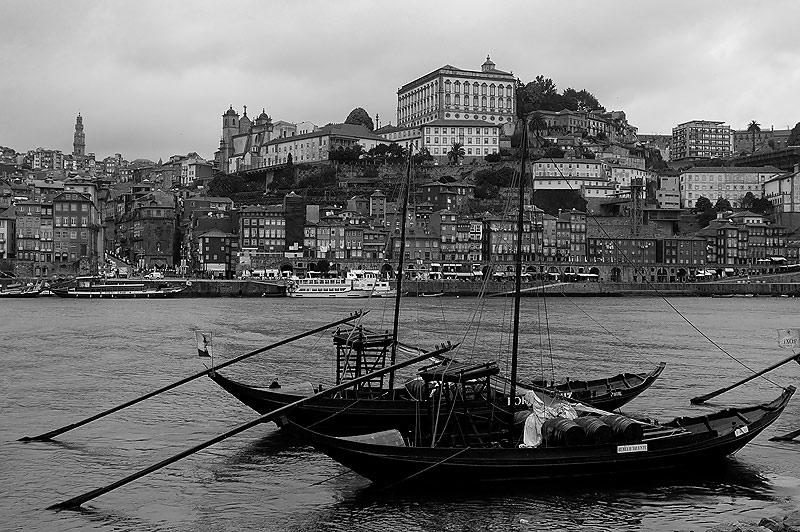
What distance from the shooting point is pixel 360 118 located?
17600cm

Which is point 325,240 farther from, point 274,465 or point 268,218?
point 274,465

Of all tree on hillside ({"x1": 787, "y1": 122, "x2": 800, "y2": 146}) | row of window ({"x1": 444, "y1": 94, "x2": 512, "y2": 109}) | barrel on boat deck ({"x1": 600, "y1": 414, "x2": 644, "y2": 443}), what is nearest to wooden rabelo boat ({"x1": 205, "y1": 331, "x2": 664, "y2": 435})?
barrel on boat deck ({"x1": 600, "y1": 414, "x2": 644, "y2": 443})

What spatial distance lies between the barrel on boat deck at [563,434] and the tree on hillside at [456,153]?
426 ft

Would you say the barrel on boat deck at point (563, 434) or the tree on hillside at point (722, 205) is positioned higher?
the tree on hillside at point (722, 205)

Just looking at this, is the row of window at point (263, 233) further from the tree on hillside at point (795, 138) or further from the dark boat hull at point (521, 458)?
the tree on hillside at point (795, 138)

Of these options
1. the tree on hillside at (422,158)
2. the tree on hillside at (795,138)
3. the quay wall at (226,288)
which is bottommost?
the quay wall at (226,288)

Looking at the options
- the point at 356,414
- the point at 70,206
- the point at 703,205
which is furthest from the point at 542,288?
the point at 356,414

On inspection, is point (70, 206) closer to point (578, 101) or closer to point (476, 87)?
point (476, 87)

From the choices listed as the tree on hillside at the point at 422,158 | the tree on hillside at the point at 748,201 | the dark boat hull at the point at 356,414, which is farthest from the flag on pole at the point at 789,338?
the tree on hillside at the point at 748,201

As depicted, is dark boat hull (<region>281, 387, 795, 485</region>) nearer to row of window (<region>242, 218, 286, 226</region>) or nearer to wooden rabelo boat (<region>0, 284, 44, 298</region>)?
wooden rabelo boat (<region>0, 284, 44, 298</region>)

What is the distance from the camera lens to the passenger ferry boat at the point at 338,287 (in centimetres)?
10262

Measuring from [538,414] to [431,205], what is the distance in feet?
357

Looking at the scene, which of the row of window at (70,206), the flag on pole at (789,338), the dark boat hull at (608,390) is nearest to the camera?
the flag on pole at (789,338)

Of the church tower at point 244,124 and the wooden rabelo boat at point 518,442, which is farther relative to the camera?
the church tower at point 244,124
